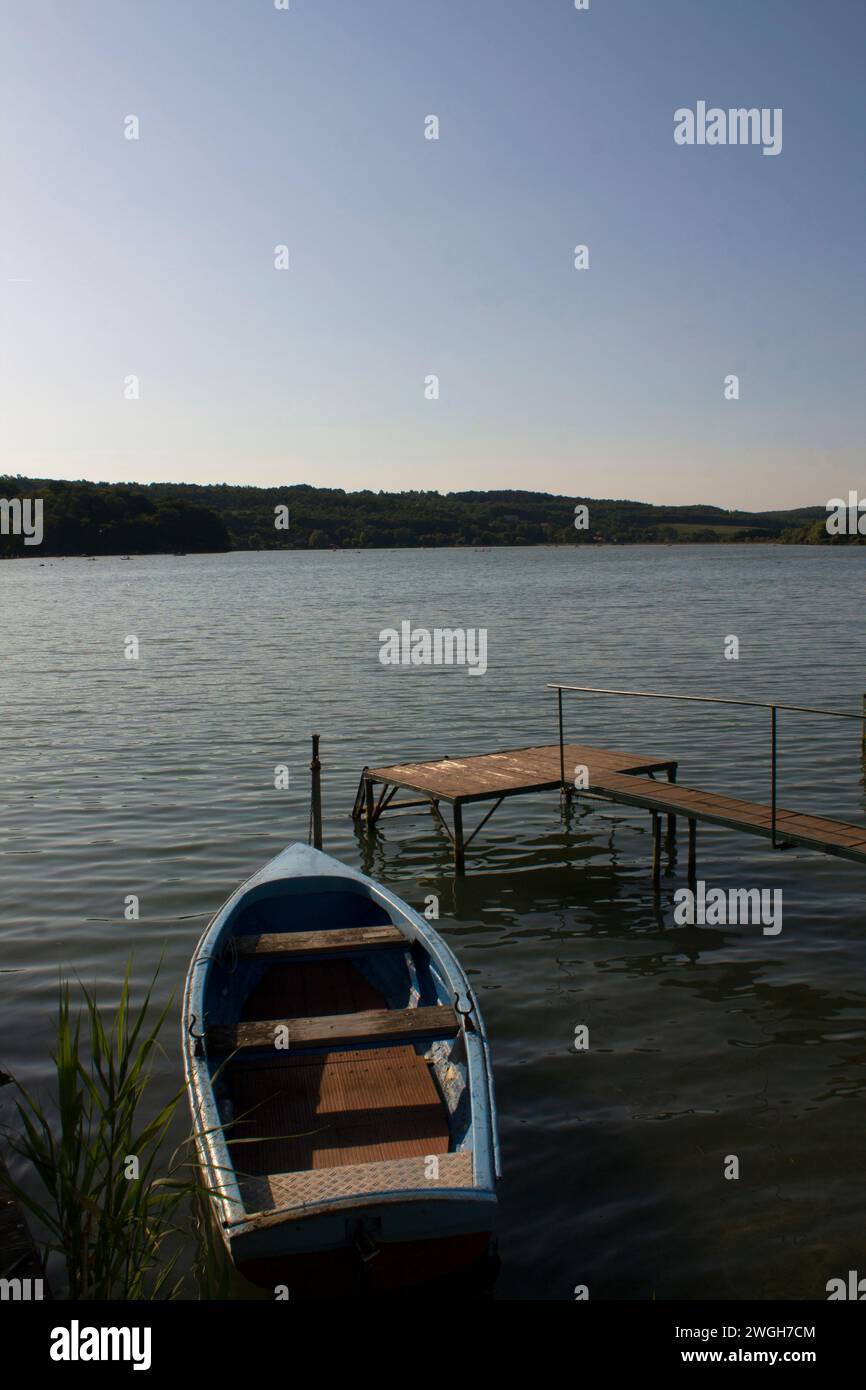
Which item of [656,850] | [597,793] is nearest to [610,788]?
[597,793]

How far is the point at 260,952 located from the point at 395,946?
1.11 meters

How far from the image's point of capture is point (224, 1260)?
6.04 metres

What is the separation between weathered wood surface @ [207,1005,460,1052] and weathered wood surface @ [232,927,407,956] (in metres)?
1.53

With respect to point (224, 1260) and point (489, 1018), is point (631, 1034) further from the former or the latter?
point (224, 1260)

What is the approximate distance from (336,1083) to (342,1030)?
0.56 meters

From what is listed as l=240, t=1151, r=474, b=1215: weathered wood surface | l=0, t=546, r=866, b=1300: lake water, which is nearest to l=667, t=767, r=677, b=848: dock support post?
l=0, t=546, r=866, b=1300: lake water

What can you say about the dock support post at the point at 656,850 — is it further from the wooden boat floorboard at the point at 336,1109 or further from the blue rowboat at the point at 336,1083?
the wooden boat floorboard at the point at 336,1109

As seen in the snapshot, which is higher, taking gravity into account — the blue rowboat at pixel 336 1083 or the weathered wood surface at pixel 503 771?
the weathered wood surface at pixel 503 771

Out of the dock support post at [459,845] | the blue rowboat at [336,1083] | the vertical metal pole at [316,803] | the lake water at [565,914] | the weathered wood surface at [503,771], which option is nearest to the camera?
the blue rowboat at [336,1083]

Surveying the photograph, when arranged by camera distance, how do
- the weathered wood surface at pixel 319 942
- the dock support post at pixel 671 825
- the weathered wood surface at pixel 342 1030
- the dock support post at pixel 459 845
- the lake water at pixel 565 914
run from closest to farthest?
the lake water at pixel 565 914 < the weathered wood surface at pixel 342 1030 < the weathered wood surface at pixel 319 942 < the dock support post at pixel 459 845 < the dock support post at pixel 671 825

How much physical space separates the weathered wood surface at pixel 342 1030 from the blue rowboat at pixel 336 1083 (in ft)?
0.04

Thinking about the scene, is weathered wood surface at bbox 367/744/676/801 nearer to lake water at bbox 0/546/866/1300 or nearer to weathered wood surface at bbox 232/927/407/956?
lake water at bbox 0/546/866/1300

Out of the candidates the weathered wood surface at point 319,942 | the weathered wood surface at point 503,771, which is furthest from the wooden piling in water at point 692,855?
the weathered wood surface at point 319,942

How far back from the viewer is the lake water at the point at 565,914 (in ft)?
23.3
